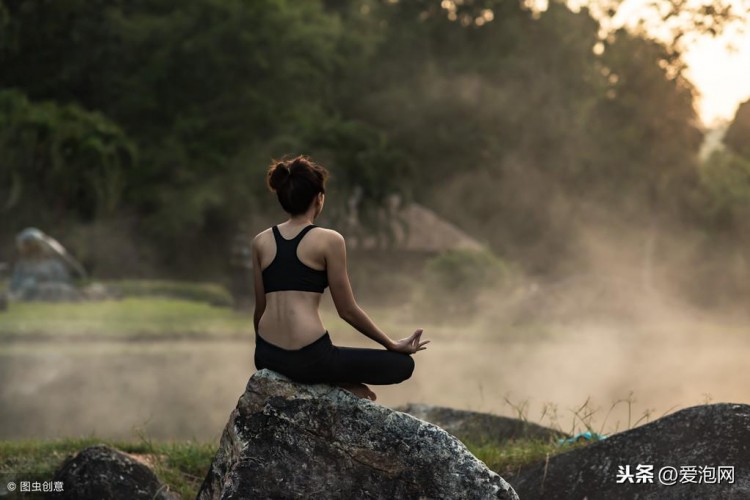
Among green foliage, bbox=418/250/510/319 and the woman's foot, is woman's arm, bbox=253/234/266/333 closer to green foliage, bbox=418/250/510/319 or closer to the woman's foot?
the woman's foot

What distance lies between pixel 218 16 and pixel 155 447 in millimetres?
34702

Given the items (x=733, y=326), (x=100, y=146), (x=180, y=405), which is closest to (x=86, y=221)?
(x=100, y=146)

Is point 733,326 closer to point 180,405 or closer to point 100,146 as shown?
point 100,146

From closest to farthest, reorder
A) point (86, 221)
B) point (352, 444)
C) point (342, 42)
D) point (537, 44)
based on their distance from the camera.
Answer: point (352, 444) → point (86, 221) → point (342, 42) → point (537, 44)

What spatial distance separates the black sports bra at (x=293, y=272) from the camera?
17.7ft

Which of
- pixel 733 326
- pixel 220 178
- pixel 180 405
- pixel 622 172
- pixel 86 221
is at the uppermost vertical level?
pixel 622 172

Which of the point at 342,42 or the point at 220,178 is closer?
the point at 220,178

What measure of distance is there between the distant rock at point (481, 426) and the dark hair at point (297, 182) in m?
3.95

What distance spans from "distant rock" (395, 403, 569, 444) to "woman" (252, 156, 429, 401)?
3675 millimetres

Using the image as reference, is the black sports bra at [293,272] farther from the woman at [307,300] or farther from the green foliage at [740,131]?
the green foliage at [740,131]

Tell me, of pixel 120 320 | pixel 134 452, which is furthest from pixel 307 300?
pixel 120 320

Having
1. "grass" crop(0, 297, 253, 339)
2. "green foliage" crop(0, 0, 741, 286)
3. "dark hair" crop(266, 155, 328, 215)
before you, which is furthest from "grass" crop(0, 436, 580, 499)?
"green foliage" crop(0, 0, 741, 286)

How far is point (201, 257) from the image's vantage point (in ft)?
137

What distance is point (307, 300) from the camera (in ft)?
17.8
